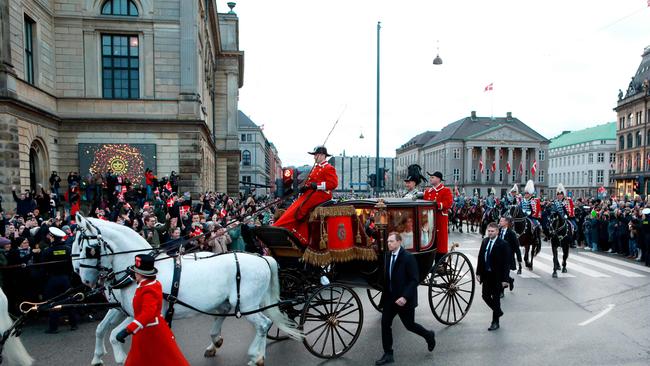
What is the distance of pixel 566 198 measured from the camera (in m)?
14.1

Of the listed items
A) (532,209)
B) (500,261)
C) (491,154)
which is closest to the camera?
(500,261)

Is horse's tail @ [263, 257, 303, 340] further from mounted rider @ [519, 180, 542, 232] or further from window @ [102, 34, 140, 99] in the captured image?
window @ [102, 34, 140, 99]

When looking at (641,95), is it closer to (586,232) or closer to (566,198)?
(586,232)

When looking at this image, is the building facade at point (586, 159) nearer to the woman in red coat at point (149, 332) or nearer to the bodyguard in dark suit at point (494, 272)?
the bodyguard in dark suit at point (494, 272)

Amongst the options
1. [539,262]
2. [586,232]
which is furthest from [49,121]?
[586,232]

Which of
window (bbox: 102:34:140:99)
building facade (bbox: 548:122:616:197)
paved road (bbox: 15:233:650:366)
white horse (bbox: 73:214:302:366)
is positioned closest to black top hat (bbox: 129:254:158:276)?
white horse (bbox: 73:214:302:366)

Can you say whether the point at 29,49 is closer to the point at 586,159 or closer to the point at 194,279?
the point at 194,279

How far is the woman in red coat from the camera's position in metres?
4.25

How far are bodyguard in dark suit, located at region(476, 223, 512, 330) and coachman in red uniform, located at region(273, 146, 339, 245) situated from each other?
312 cm

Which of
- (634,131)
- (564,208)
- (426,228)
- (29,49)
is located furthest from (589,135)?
(426,228)

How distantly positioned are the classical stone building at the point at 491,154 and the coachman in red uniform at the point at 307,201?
8881cm

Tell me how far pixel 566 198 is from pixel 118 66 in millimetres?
19563

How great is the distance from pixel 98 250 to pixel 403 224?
4.50m

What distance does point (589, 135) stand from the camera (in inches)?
3834
